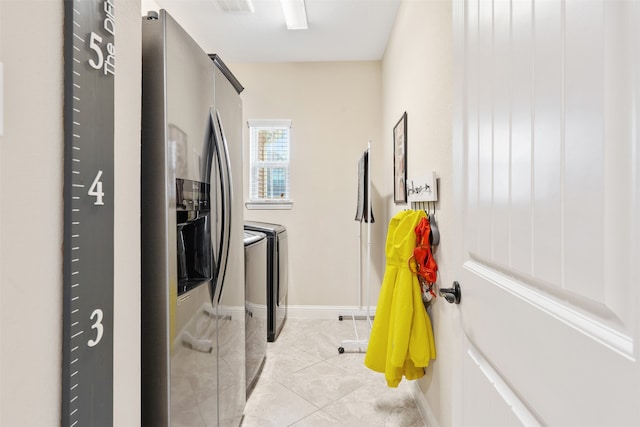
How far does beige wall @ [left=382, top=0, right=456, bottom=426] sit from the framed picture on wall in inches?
3.2

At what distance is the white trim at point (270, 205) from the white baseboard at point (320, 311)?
43.9 inches

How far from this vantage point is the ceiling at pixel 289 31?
278cm

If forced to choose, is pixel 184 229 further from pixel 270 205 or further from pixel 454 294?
pixel 270 205

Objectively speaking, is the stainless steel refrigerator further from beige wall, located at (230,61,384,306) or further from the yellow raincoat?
beige wall, located at (230,61,384,306)

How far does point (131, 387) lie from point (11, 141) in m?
0.66

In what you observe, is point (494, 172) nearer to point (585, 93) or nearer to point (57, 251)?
point (585, 93)

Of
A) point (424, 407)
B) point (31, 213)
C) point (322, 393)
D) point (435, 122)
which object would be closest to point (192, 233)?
point (31, 213)

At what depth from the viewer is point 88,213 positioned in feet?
2.31

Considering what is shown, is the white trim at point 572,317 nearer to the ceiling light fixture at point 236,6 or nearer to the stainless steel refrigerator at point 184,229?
the stainless steel refrigerator at point 184,229

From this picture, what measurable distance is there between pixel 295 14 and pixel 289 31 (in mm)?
420

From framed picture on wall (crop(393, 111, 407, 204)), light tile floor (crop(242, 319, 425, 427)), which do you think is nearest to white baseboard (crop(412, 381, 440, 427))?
light tile floor (crop(242, 319, 425, 427))

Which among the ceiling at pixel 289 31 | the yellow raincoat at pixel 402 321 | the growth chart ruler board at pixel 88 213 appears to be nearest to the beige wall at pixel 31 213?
the growth chart ruler board at pixel 88 213

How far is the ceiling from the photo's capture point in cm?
278

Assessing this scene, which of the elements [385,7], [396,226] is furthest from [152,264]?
[385,7]
